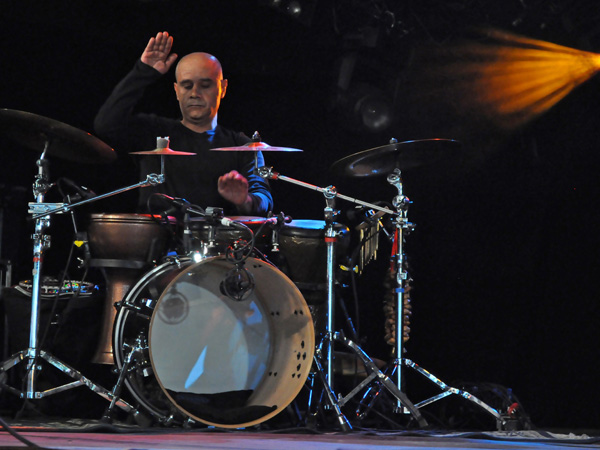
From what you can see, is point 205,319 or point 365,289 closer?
point 205,319

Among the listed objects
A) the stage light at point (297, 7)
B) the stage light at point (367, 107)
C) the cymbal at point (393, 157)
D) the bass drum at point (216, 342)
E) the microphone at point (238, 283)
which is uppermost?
the stage light at point (297, 7)

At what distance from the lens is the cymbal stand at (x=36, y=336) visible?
12.5 feet

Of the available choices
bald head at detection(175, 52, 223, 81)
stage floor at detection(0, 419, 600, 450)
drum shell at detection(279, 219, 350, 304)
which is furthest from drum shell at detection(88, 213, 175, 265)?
bald head at detection(175, 52, 223, 81)

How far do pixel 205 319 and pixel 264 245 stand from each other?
0.47 m

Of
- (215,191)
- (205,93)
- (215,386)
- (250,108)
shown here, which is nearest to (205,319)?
(215,386)

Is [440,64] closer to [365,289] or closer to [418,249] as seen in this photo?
[418,249]

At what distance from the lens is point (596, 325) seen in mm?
4824

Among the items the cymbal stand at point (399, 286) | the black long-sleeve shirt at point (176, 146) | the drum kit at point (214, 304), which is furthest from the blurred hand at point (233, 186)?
the cymbal stand at point (399, 286)

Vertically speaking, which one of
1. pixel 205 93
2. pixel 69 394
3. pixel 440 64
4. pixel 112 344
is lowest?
pixel 69 394

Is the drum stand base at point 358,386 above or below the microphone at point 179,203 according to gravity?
below

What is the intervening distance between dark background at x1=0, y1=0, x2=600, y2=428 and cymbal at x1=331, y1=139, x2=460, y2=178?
0.89 m

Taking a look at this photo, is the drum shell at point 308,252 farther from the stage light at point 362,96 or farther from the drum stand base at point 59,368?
the stage light at point 362,96

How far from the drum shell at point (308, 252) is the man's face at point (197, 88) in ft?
3.47

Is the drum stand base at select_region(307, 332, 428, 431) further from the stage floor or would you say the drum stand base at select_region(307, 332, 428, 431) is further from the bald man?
the bald man
